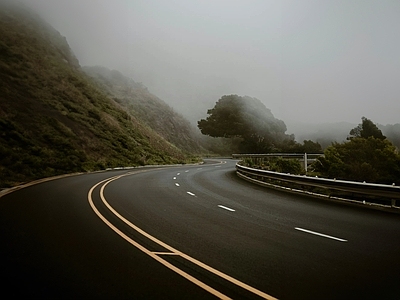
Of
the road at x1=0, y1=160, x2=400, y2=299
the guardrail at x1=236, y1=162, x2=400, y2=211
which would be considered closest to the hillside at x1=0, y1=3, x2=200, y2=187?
the road at x1=0, y1=160, x2=400, y2=299

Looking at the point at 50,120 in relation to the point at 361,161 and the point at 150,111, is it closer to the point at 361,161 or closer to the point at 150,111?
the point at 361,161

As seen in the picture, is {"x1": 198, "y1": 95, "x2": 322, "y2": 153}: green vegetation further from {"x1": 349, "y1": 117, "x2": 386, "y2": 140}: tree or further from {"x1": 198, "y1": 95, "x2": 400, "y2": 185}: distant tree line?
{"x1": 349, "y1": 117, "x2": 386, "y2": 140}: tree

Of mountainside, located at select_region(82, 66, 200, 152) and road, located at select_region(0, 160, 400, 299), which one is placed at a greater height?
mountainside, located at select_region(82, 66, 200, 152)

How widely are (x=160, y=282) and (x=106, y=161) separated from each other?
38364 mm

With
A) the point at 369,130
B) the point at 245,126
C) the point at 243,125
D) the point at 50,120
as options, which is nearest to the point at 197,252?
the point at 50,120

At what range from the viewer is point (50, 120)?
4281cm

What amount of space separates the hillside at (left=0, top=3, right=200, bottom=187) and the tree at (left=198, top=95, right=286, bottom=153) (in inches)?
1093

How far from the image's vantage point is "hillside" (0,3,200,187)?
106 ft

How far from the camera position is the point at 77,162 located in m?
36.4

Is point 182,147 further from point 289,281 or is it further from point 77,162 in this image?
point 289,281

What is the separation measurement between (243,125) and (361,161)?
117 ft

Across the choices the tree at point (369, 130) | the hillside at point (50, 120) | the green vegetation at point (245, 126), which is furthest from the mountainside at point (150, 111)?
the tree at point (369, 130)

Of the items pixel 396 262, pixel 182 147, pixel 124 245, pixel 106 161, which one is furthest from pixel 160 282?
pixel 182 147

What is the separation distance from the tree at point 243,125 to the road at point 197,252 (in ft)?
243
